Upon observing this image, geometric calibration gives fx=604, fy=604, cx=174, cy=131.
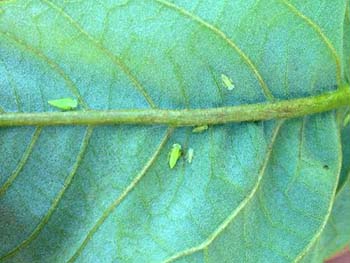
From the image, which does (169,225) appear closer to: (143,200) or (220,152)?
(143,200)

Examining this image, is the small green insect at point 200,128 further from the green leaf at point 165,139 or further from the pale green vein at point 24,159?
the pale green vein at point 24,159

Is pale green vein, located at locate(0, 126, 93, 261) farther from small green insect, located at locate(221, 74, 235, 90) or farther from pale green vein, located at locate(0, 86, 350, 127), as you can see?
small green insect, located at locate(221, 74, 235, 90)

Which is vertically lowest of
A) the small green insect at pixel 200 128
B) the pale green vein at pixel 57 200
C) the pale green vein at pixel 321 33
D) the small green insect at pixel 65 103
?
the pale green vein at pixel 57 200

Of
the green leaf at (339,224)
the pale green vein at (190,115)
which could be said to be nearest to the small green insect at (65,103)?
the pale green vein at (190,115)

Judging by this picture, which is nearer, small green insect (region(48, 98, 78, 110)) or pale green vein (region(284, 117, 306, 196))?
small green insect (region(48, 98, 78, 110))

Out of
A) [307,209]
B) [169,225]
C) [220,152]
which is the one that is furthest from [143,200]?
[307,209]

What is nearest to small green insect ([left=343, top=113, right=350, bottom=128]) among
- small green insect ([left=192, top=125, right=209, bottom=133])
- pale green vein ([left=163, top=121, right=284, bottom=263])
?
pale green vein ([left=163, top=121, right=284, bottom=263])
